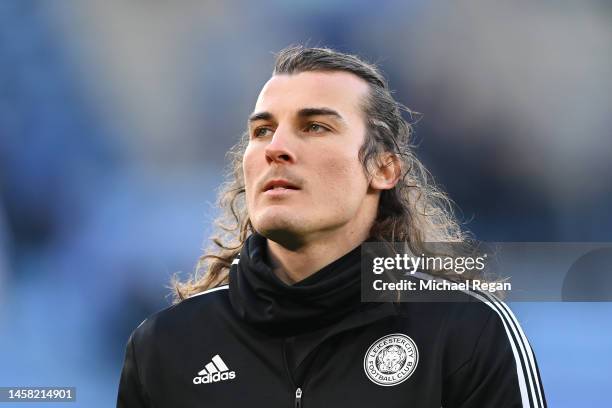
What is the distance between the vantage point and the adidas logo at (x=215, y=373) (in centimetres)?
181

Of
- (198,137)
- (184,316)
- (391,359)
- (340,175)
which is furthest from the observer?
(198,137)

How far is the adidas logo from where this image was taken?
1811 mm

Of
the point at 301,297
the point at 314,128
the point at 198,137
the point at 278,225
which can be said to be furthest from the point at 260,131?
the point at 198,137

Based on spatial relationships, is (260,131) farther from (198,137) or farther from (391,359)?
(198,137)

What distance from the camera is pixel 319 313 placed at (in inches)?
69.5

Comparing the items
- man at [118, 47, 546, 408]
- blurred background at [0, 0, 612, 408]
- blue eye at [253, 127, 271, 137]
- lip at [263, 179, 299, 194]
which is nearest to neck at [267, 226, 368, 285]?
man at [118, 47, 546, 408]

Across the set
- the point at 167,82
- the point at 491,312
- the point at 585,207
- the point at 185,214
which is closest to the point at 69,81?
the point at 167,82

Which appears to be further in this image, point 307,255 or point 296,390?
point 307,255

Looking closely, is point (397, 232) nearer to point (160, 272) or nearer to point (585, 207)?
point (160, 272)

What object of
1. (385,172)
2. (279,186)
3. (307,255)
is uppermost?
(385,172)

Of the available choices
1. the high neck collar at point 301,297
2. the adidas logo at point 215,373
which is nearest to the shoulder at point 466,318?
the high neck collar at point 301,297

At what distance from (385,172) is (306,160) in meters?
0.28

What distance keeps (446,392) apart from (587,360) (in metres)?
2.57

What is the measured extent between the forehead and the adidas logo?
56cm
